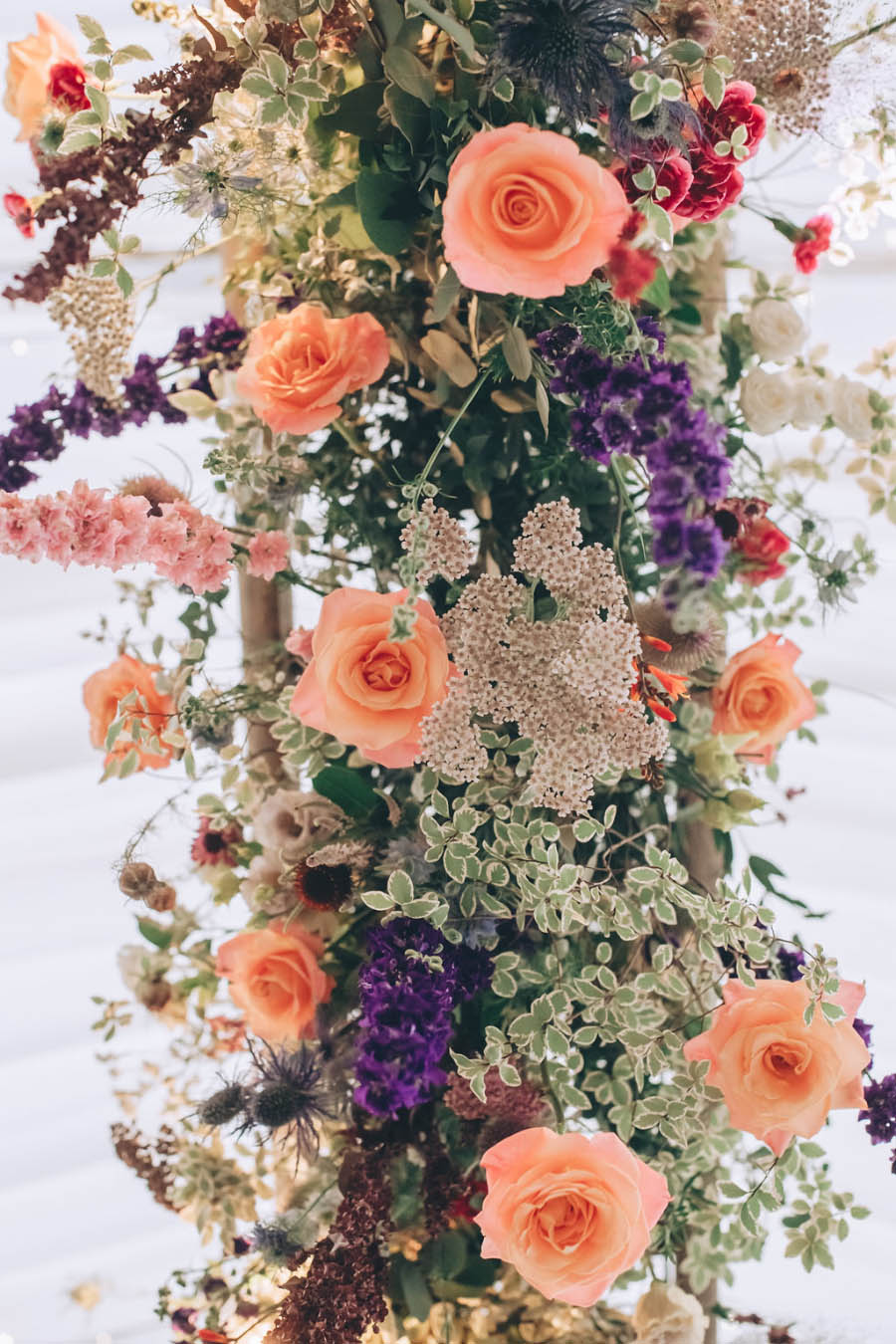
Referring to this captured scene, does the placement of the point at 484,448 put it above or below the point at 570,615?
above

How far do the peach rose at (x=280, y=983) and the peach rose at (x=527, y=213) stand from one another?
1.90ft

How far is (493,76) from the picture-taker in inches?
28.4

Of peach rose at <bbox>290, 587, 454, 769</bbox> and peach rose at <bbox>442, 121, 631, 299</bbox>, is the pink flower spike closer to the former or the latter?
peach rose at <bbox>290, 587, 454, 769</bbox>

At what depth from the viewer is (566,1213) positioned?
0.80 metres

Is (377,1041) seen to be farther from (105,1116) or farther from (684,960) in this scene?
(105,1116)

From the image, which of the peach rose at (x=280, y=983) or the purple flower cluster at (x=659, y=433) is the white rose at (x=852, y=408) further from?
the peach rose at (x=280, y=983)

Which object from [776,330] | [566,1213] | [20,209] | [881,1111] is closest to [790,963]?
[881,1111]

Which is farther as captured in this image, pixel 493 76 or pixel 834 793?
pixel 834 793

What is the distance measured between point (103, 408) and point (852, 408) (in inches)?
27.4

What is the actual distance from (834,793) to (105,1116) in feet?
3.63

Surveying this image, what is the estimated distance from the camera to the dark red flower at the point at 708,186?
2.48 ft

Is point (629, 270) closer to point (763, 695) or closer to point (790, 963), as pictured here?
point (763, 695)

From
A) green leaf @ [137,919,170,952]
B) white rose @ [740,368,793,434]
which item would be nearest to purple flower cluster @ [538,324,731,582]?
white rose @ [740,368,793,434]

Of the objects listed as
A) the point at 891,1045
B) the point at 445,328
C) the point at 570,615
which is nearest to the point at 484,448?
the point at 445,328
